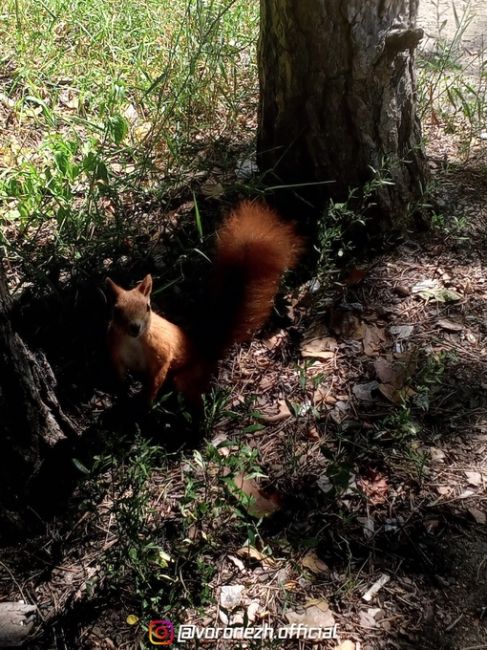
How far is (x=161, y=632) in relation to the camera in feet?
5.88

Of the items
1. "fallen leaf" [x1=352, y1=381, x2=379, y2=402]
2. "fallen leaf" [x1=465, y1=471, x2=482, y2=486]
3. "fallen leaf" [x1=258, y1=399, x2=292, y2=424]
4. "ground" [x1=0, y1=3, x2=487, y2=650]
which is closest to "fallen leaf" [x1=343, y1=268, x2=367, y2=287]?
"ground" [x1=0, y1=3, x2=487, y2=650]

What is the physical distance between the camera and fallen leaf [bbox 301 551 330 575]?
76.6 inches

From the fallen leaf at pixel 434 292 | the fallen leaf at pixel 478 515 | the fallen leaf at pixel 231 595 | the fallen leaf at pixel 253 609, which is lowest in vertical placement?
the fallen leaf at pixel 478 515

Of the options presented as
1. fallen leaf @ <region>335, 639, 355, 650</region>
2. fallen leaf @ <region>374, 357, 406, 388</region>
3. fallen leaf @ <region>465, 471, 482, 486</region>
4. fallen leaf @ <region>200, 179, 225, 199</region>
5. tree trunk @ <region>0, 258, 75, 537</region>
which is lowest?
fallen leaf @ <region>335, 639, 355, 650</region>

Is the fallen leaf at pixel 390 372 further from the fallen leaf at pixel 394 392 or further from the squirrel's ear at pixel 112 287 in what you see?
the squirrel's ear at pixel 112 287

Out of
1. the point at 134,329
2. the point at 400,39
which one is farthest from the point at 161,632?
the point at 400,39

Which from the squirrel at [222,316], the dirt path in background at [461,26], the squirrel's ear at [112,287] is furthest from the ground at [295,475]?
the dirt path in background at [461,26]

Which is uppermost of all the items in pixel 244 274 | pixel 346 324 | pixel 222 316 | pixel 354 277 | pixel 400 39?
pixel 400 39

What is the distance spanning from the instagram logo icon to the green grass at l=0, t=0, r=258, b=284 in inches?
59.8

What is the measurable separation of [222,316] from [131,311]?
0.42 meters

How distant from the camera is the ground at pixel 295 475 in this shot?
6.12 ft

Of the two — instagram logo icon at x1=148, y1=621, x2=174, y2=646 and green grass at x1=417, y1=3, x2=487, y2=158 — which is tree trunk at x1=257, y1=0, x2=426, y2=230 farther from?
instagram logo icon at x1=148, y1=621, x2=174, y2=646

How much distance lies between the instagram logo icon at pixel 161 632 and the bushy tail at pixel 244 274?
954 mm

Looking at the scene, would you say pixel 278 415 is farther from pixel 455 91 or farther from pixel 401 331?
pixel 455 91
